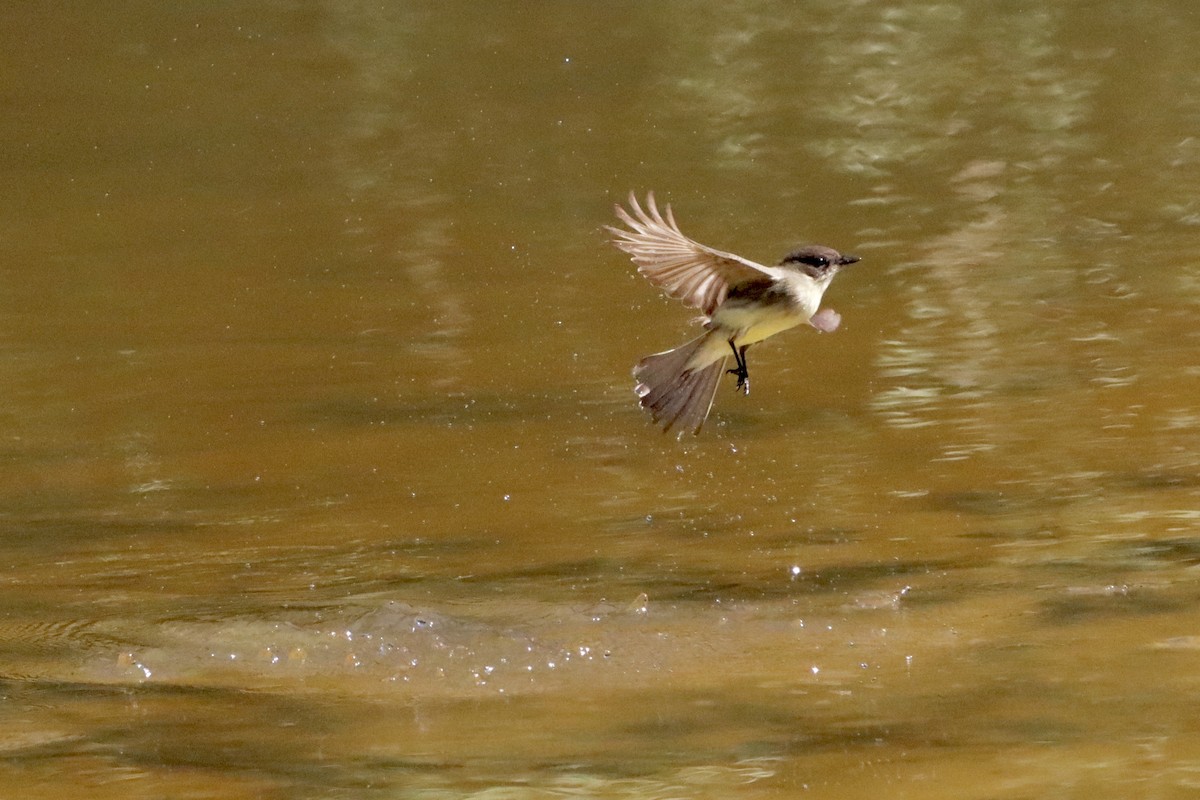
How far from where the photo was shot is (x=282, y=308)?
25.0 ft

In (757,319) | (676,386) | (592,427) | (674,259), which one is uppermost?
(674,259)

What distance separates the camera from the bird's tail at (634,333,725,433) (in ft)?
14.6

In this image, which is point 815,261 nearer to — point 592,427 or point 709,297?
point 709,297

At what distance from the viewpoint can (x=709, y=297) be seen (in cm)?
436

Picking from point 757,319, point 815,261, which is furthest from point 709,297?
point 815,261

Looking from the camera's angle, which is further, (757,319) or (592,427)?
(592,427)

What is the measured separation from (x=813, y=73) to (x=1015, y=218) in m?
2.77

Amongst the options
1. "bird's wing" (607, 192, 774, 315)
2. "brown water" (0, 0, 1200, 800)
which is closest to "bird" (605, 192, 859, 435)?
"bird's wing" (607, 192, 774, 315)

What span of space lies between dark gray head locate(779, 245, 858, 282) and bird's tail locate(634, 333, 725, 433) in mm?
263

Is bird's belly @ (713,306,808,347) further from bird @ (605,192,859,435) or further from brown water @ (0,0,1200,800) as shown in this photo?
brown water @ (0,0,1200,800)

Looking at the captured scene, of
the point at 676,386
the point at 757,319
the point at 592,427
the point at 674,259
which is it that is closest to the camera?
the point at 674,259

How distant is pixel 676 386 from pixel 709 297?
25cm

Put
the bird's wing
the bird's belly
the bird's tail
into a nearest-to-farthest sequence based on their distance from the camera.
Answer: the bird's wing, the bird's belly, the bird's tail

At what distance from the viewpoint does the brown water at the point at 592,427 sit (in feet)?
13.1
